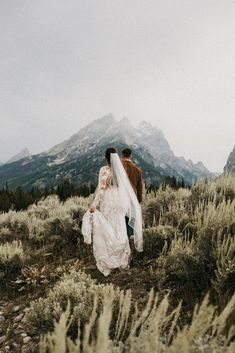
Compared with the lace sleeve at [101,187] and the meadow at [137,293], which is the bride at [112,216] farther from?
the meadow at [137,293]

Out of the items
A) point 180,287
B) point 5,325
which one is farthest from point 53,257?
point 180,287

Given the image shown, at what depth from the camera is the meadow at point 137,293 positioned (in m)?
2.32

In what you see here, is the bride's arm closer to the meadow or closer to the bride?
the bride

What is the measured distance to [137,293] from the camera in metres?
5.08

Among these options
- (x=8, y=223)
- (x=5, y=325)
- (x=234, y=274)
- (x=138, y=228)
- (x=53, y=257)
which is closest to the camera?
(x=234, y=274)

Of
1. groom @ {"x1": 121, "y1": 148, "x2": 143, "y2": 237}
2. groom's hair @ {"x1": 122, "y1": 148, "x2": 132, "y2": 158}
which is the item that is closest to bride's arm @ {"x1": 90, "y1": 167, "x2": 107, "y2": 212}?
groom @ {"x1": 121, "y1": 148, "x2": 143, "y2": 237}

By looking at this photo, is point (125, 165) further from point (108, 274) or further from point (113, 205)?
point (108, 274)

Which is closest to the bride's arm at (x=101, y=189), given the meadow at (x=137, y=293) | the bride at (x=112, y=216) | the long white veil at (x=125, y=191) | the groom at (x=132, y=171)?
the bride at (x=112, y=216)

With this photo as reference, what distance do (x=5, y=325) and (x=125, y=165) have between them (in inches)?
160

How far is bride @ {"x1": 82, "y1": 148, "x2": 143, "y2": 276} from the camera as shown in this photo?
6.76 meters

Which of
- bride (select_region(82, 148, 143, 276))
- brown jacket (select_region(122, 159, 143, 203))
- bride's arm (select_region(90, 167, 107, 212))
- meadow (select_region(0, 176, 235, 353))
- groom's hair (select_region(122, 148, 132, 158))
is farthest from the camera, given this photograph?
groom's hair (select_region(122, 148, 132, 158))

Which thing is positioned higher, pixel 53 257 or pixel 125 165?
pixel 125 165

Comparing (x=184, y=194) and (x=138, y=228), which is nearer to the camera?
(x=138, y=228)

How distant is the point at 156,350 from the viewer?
7.39 feet
